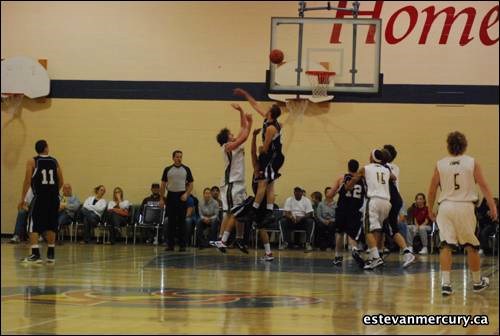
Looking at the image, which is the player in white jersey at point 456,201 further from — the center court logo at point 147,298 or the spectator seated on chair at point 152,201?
the spectator seated on chair at point 152,201

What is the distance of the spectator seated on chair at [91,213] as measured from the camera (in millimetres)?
19366

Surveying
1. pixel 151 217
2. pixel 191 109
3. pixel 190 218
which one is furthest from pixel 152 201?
pixel 191 109

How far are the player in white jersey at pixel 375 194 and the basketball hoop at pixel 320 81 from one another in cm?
580

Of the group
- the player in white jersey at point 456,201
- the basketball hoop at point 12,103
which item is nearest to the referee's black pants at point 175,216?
the basketball hoop at point 12,103

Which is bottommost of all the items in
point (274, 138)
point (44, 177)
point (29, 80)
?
point (44, 177)

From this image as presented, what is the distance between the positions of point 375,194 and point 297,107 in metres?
8.24

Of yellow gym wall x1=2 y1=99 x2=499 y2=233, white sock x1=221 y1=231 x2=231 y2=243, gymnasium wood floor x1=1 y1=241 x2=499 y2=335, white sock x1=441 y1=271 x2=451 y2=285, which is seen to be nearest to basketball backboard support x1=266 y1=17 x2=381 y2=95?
yellow gym wall x1=2 y1=99 x2=499 y2=233

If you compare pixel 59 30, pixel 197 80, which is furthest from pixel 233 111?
pixel 59 30

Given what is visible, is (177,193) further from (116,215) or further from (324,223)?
(324,223)

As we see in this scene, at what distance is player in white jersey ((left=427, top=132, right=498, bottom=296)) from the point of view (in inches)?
333

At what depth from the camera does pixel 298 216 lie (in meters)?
18.9

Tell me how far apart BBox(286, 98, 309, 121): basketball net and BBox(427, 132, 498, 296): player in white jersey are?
11429mm

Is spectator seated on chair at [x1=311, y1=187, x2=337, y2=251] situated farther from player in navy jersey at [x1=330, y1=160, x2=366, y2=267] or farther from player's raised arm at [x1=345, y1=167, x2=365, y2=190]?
player's raised arm at [x1=345, y1=167, x2=365, y2=190]

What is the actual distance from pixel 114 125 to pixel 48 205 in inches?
358
